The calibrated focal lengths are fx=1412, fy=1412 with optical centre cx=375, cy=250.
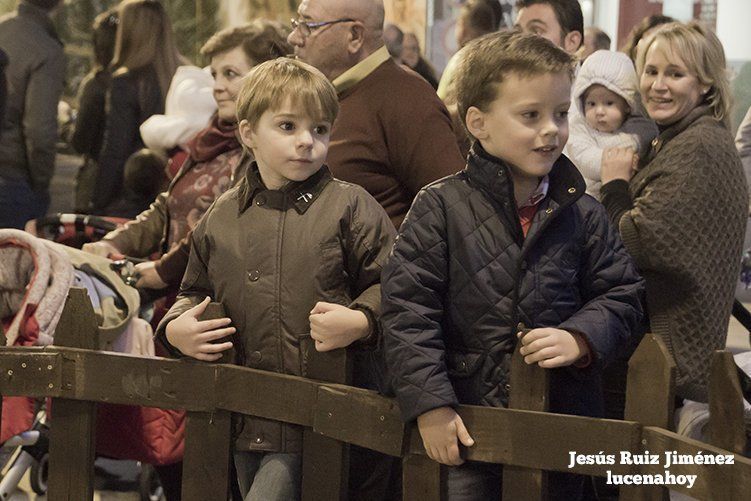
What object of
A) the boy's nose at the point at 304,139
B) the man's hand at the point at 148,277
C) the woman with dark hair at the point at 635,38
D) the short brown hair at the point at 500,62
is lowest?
the man's hand at the point at 148,277

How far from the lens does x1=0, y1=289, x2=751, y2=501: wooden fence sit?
2809 millimetres

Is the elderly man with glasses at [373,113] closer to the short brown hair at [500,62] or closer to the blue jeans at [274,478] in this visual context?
the short brown hair at [500,62]

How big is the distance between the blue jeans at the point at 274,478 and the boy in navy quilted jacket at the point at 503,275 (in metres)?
0.44

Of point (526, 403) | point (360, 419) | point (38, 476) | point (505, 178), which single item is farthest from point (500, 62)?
point (38, 476)

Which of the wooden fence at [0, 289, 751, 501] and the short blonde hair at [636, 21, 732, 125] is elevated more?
the short blonde hair at [636, 21, 732, 125]

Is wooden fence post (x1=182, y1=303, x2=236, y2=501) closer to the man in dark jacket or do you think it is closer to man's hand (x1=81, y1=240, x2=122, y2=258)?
man's hand (x1=81, y1=240, x2=122, y2=258)

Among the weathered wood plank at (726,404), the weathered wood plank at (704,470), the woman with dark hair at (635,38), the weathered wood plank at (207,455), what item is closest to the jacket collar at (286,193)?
the weathered wood plank at (207,455)

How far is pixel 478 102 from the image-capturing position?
3.15 metres

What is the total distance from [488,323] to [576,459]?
0.34m

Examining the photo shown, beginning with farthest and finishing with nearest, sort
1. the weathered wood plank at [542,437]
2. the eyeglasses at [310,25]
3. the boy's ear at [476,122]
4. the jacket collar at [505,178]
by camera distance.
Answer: the eyeglasses at [310,25] → the boy's ear at [476,122] → the jacket collar at [505,178] → the weathered wood plank at [542,437]

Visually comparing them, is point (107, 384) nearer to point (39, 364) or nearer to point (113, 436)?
point (39, 364)

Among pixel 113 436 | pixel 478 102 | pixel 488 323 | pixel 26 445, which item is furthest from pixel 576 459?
pixel 26 445

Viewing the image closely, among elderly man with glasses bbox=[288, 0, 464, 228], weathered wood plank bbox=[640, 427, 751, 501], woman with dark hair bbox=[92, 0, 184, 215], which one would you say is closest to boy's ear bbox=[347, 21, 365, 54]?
elderly man with glasses bbox=[288, 0, 464, 228]

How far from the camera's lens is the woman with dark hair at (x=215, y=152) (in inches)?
175
